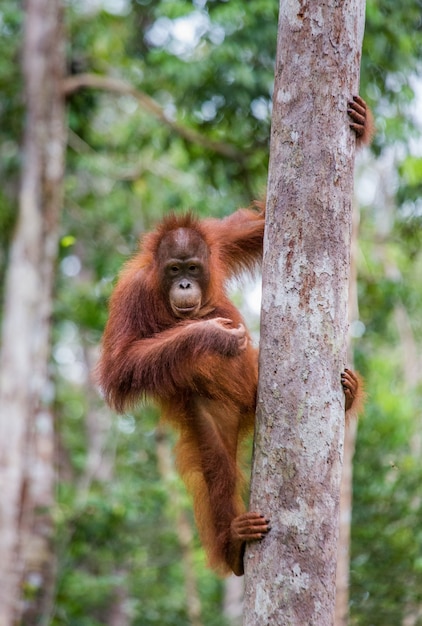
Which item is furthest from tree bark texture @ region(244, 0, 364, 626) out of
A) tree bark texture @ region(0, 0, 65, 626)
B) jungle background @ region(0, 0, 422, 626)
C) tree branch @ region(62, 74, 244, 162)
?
tree bark texture @ region(0, 0, 65, 626)

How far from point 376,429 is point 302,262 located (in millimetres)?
5087

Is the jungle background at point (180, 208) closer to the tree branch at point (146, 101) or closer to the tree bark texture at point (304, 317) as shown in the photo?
the tree branch at point (146, 101)

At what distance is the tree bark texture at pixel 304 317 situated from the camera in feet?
8.11

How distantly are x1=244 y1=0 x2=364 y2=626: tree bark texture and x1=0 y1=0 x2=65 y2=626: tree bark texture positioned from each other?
515 centimetres

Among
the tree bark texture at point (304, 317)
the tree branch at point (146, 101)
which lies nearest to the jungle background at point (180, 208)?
the tree branch at point (146, 101)

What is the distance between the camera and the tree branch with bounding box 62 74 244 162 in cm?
787

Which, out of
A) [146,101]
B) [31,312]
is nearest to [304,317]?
[31,312]

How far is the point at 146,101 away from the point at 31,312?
2.23 m

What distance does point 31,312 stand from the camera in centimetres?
784

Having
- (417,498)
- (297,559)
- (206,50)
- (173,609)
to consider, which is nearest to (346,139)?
(297,559)

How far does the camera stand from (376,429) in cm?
747

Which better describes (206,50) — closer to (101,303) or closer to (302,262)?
(101,303)

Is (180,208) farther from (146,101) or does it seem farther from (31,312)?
(31,312)

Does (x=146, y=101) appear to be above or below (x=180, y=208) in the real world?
above
